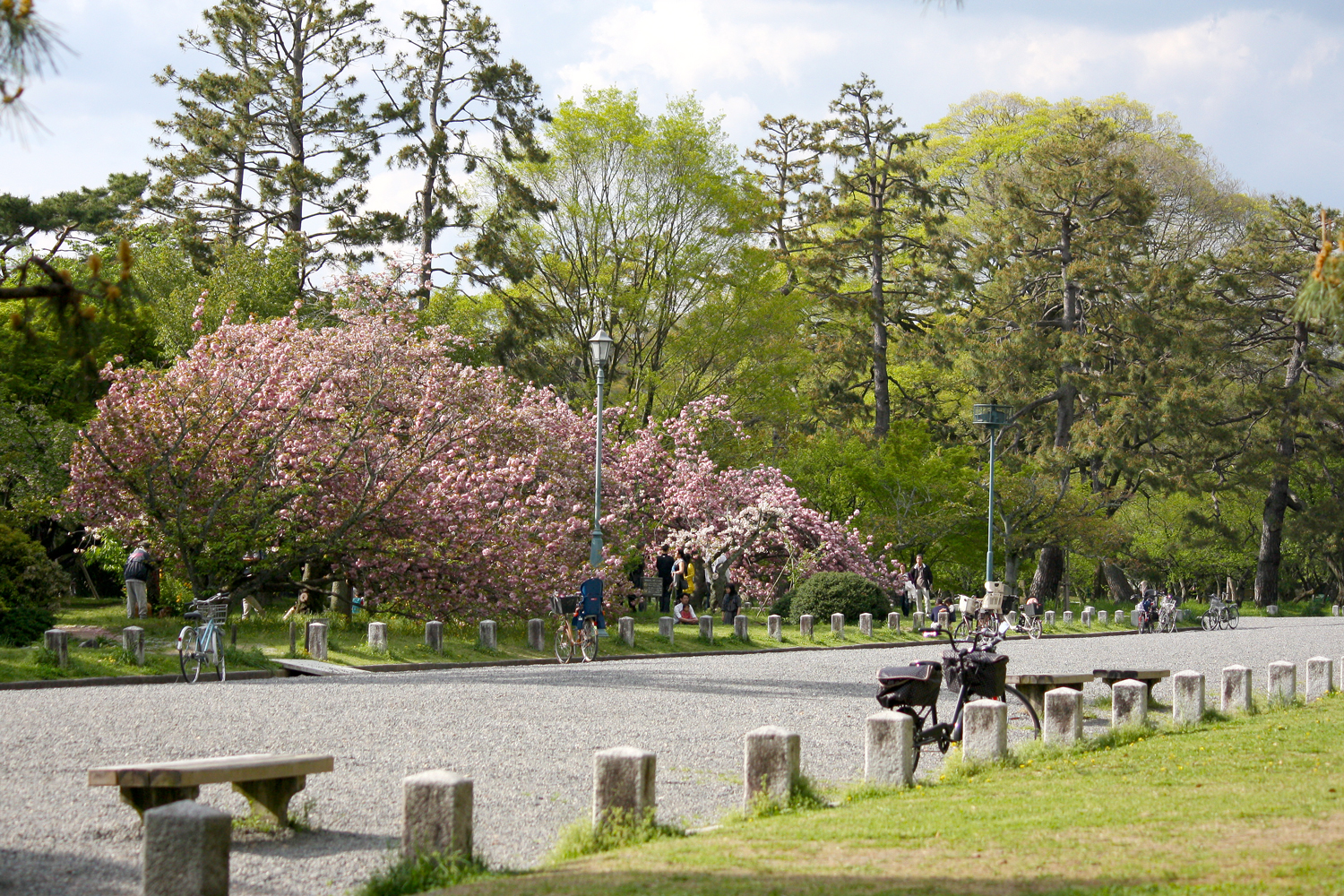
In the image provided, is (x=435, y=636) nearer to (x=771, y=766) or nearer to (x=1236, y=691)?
(x=1236, y=691)

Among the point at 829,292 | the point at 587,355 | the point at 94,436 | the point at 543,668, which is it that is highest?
the point at 829,292

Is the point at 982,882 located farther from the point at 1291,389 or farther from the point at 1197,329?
the point at 1291,389

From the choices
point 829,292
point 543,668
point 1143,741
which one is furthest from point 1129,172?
point 1143,741

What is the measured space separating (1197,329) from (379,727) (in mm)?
41257

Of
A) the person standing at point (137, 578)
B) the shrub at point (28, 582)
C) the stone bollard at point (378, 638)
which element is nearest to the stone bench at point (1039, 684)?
A: the stone bollard at point (378, 638)

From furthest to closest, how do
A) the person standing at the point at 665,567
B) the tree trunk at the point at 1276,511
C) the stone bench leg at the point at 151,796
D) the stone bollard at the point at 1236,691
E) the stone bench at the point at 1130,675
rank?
the tree trunk at the point at 1276,511, the person standing at the point at 665,567, the stone bench at the point at 1130,675, the stone bollard at the point at 1236,691, the stone bench leg at the point at 151,796

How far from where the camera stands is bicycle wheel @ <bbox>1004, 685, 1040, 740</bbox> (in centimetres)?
1136

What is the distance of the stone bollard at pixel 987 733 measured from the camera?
8992 millimetres

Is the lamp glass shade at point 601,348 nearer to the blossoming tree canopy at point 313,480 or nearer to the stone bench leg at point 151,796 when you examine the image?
the blossoming tree canopy at point 313,480

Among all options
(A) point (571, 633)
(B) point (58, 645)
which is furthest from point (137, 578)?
(A) point (571, 633)

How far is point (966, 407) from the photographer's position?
50719mm

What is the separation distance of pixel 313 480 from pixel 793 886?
1863 cm

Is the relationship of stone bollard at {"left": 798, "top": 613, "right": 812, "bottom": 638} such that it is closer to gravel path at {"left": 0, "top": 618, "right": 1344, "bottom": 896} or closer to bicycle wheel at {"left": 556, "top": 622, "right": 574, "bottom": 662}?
gravel path at {"left": 0, "top": 618, "right": 1344, "bottom": 896}

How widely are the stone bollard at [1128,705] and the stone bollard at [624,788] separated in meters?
5.77
